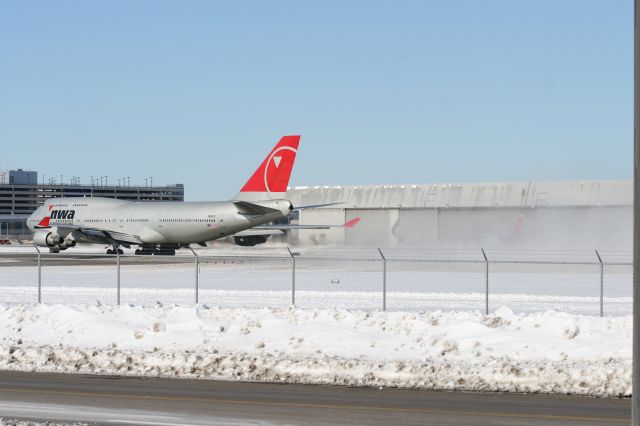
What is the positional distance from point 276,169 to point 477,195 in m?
19.7

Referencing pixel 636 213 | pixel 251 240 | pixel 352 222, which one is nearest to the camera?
pixel 636 213

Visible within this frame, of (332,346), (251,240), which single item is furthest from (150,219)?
(332,346)

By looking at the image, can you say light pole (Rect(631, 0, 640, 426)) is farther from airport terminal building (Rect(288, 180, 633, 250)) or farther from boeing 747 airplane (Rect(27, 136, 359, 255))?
airport terminal building (Rect(288, 180, 633, 250))

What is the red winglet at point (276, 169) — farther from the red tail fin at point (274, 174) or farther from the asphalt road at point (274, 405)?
the asphalt road at point (274, 405)

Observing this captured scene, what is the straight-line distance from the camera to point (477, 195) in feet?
243

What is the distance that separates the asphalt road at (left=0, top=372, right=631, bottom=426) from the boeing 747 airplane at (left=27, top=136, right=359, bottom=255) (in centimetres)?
4296

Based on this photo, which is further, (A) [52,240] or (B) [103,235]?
(B) [103,235]

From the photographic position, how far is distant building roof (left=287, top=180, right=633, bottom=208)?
220 feet

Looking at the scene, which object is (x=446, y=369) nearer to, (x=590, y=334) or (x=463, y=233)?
(x=590, y=334)

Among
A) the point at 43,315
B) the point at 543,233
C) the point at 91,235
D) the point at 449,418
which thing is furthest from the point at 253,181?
the point at 449,418

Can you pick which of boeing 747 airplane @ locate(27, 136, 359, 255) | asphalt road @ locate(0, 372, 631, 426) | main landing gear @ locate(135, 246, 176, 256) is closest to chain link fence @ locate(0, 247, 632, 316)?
boeing 747 airplane @ locate(27, 136, 359, 255)

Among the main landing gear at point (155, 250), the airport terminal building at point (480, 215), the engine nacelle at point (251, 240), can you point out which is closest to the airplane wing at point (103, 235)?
the main landing gear at point (155, 250)

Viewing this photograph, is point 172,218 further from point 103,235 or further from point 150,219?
point 103,235

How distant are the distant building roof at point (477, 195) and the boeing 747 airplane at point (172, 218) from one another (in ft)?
49.7
